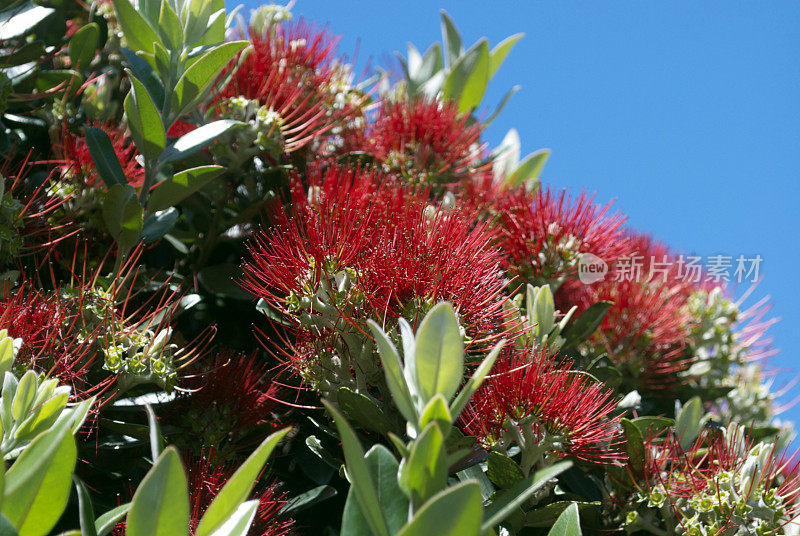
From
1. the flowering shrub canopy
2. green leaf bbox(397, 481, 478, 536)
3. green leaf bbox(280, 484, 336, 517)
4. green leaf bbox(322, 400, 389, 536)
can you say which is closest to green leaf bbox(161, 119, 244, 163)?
the flowering shrub canopy

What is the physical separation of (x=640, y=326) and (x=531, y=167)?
0.46 meters

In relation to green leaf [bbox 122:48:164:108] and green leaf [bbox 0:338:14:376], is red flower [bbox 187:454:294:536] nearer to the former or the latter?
green leaf [bbox 0:338:14:376]

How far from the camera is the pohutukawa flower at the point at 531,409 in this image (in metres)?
1.03

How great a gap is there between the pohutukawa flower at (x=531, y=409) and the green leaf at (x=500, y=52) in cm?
106

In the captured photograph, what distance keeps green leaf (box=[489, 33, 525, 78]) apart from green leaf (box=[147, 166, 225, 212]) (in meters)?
0.97

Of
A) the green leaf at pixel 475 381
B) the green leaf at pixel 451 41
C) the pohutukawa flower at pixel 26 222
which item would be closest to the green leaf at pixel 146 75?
the pohutukawa flower at pixel 26 222

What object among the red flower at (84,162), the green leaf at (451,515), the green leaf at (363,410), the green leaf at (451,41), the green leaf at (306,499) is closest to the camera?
the green leaf at (451,515)

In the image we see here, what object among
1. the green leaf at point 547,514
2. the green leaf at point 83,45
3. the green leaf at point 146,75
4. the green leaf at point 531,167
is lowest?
the green leaf at point 547,514

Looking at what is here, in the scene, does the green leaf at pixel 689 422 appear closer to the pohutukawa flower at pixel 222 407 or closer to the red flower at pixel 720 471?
the red flower at pixel 720 471

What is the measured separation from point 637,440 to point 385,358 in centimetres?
61

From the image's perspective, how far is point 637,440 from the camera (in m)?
1.15

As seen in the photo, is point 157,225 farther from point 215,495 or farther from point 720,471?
point 720,471

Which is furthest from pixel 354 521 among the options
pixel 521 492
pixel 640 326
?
pixel 640 326

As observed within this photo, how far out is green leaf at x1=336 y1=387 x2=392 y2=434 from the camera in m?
0.97
